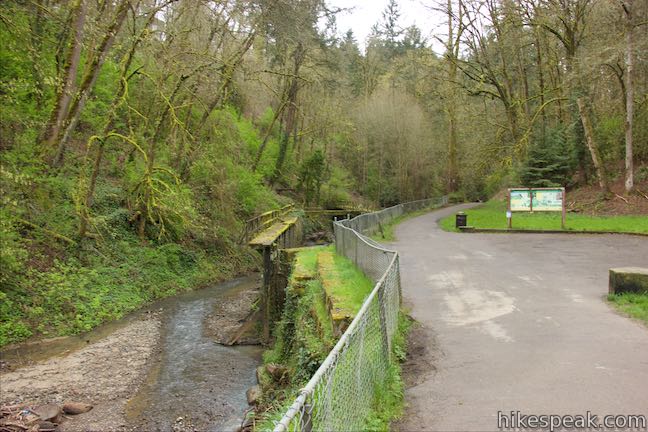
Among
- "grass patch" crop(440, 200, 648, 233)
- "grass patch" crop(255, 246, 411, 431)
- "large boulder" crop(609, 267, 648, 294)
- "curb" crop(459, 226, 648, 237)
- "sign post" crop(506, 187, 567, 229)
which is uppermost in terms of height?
"sign post" crop(506, 187, 567, 229)

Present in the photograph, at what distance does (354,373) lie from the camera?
4785 millimetres

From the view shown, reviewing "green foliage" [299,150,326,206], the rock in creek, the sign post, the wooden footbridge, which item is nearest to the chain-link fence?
the rock in creek

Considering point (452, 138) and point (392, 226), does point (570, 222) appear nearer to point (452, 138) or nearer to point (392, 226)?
point (392, 226)

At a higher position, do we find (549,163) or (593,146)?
(593,146)

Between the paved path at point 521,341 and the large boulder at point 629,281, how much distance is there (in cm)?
43

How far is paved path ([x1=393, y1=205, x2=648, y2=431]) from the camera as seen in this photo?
549cm

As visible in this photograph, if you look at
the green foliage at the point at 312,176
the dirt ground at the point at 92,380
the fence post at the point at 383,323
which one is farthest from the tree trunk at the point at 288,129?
the fence post at the point at 383,323

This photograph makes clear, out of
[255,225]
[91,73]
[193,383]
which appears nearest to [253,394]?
[193,383]

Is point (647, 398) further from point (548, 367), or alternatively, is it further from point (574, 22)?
point (574, 22)

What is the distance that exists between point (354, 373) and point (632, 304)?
283 inches

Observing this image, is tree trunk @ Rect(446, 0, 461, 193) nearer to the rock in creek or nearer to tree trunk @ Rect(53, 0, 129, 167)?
tree trunk @ Rect(53, 0, 129, 167)

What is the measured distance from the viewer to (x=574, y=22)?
91.0 ft

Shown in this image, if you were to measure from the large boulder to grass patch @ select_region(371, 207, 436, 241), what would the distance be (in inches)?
484

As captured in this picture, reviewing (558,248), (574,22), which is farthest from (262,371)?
(574,22)
